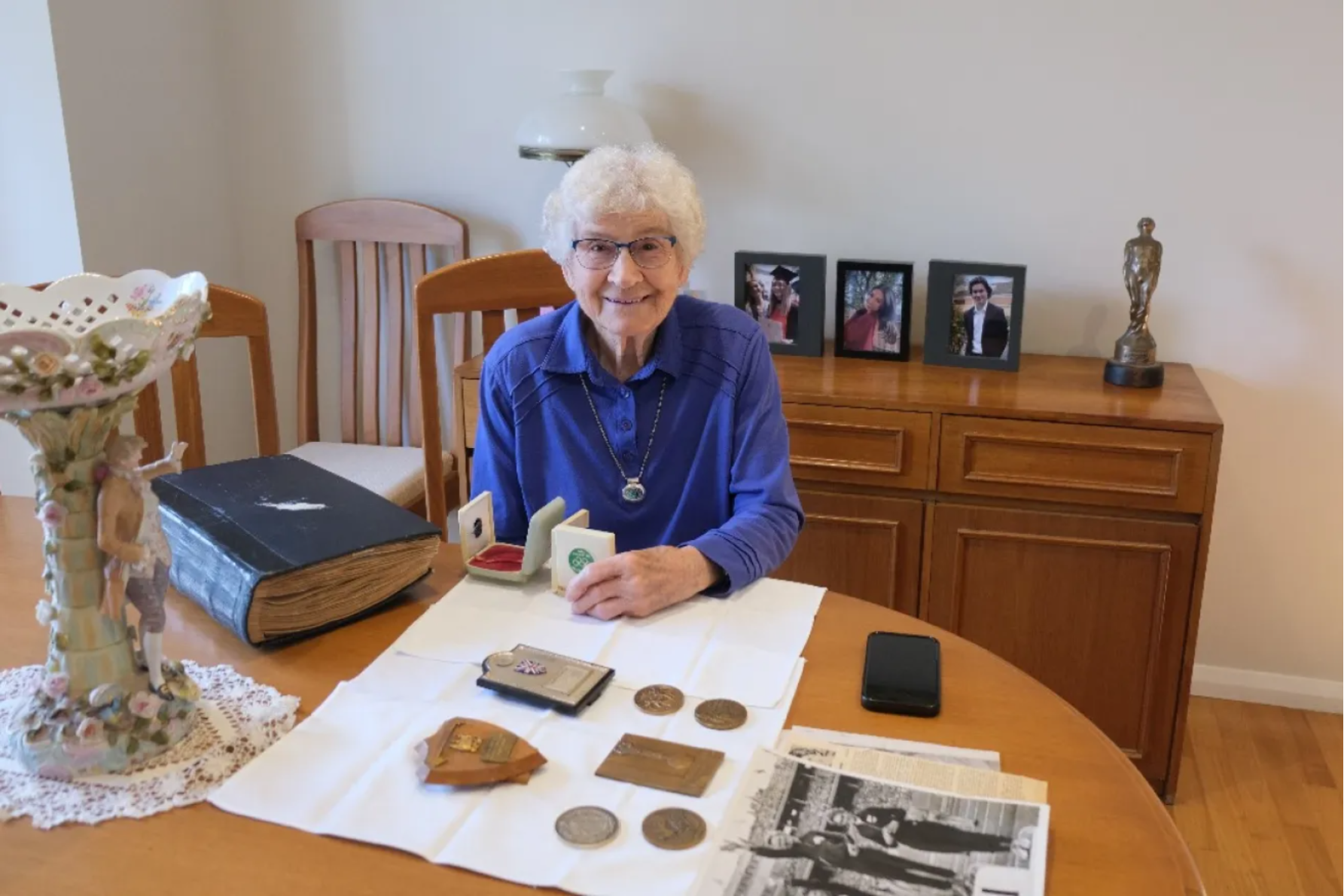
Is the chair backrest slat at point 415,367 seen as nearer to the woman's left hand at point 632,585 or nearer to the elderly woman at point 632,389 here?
the elderly woman at point 632,389

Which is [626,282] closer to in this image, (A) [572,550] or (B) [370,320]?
(A) [572,550]

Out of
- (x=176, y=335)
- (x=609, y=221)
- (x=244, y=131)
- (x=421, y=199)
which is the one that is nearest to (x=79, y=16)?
(x=244, y=131)

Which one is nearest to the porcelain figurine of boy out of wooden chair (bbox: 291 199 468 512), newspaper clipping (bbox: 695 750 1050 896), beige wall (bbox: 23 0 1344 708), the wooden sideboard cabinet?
newspaper clipping (bbox: 695 750 1050 896)

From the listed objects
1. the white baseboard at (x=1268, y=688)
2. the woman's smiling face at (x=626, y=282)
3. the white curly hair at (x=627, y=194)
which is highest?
the white curly hair at (x=627, y=194)

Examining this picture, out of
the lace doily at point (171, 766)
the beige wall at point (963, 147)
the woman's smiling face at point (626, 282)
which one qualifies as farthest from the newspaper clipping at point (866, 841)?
the beige wall at point (963, 147)

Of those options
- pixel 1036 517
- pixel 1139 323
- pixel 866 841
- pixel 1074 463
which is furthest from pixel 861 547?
pixel 866 841

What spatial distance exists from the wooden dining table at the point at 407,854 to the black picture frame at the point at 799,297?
Answer: 1.25 m

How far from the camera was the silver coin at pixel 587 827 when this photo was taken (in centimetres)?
94

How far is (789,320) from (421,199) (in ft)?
3.33

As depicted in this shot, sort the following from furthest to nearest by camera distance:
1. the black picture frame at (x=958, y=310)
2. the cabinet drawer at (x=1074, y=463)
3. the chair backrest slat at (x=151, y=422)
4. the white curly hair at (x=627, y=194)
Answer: the black picture frame at (x=958, y=310), the cabinet drawer at (x=1074, y=463), the chair backrest slat at (x=151, y=422), the white curly hair at (x=627, y=194)

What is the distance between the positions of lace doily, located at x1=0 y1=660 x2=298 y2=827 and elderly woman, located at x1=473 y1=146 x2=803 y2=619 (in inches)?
21.8

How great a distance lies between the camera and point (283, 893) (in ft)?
2.94

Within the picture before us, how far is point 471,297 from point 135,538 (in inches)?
42.9

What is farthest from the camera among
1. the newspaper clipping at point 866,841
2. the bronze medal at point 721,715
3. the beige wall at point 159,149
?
the beige wall at point 159,149
